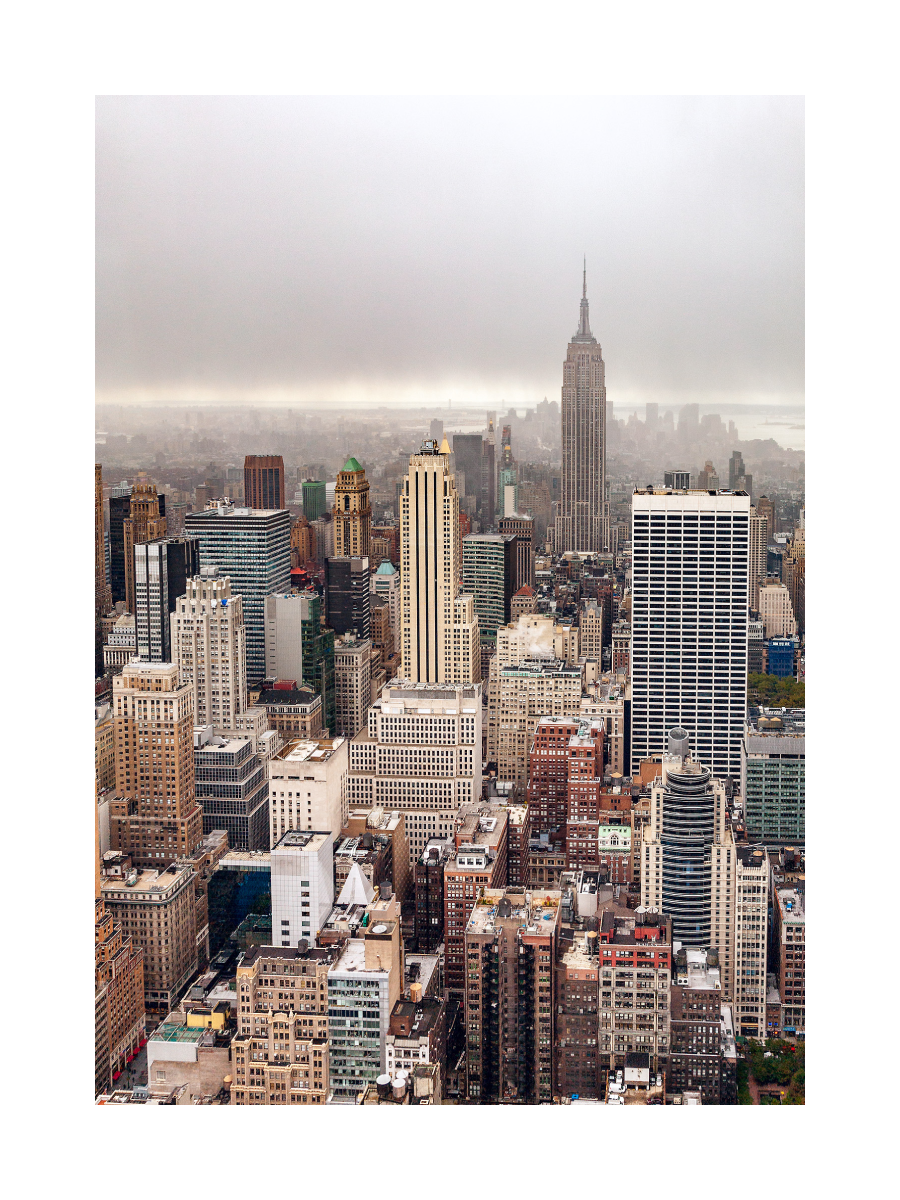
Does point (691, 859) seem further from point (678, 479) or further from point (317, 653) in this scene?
point (317, 653)

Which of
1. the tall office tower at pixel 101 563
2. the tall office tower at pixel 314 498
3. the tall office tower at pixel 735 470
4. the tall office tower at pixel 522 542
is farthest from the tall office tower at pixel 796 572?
the tall office tower at pixel 101 563

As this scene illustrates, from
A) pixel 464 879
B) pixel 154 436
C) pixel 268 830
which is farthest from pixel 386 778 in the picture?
pixel 154 436

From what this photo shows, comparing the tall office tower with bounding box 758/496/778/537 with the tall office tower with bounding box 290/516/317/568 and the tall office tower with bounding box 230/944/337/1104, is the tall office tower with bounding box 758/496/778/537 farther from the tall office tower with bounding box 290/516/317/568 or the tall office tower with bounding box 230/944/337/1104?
the tall office tower with bounding box 230/944/337/1104

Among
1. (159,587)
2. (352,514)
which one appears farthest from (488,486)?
(159,587)

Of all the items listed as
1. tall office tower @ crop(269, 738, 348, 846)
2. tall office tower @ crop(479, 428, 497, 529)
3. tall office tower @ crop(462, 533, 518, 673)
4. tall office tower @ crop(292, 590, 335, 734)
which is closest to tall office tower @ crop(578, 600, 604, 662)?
tall office tower @ crop(462, 533, 518, 673)

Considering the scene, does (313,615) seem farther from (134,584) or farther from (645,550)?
(645,550)

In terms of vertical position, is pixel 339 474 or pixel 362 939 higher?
pixel 339 474
